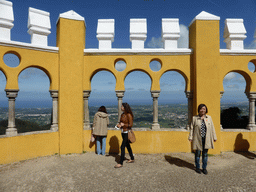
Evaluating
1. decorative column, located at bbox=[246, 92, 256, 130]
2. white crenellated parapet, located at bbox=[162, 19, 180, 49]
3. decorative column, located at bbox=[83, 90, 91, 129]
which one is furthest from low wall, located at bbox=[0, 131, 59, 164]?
decorative column, located at bbox=[246, 92, 256, 130]

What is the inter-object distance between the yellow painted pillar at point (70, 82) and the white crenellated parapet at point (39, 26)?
1.28ft

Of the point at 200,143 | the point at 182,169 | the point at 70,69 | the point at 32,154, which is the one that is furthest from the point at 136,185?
the point at 70,69

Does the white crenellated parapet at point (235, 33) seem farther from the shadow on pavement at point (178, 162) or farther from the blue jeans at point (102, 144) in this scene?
the blue jeans at point (102, 144)

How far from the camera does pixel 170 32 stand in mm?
5781

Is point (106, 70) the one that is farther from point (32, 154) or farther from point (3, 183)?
point (3, 183)

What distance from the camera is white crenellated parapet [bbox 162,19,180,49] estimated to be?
5785mm

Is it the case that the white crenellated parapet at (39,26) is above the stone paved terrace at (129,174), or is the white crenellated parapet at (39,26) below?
above

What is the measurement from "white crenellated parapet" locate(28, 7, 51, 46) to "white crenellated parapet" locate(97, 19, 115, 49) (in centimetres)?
164

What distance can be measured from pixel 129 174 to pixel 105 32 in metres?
4.45

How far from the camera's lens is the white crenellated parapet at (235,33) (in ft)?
19.0

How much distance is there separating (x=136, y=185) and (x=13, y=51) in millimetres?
5068

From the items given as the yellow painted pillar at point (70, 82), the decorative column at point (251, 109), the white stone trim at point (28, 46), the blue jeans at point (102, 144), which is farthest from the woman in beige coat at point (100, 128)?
the decorative column at point (251, 109)

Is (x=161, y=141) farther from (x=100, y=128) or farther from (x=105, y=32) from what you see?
(x=105, y=32)

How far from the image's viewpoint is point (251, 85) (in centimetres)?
579
